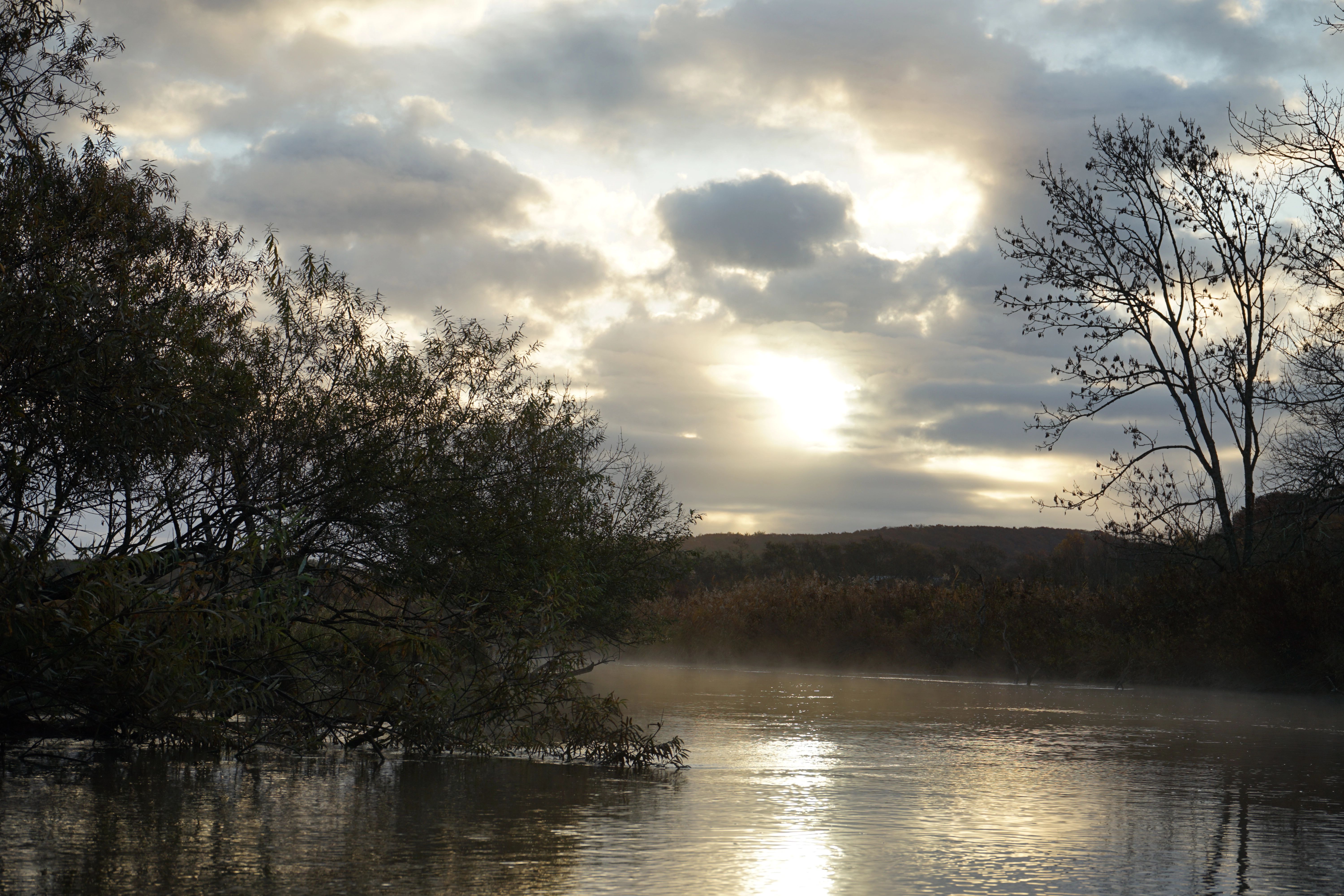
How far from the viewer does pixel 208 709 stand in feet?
34.6

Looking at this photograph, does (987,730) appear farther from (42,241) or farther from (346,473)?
(42,241)

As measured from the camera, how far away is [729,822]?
8.68m

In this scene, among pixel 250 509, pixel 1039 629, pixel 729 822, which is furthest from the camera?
pixel 1039 629

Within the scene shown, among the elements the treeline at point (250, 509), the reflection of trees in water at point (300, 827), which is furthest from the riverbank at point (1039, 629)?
the reflection of trees in water at point (300, 827)

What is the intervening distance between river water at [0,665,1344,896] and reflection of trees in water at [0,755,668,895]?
26mm

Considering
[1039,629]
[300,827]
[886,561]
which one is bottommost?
[300,827]

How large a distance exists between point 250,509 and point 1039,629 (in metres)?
21.9

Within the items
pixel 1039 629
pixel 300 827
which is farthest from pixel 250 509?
pixel 1039 629

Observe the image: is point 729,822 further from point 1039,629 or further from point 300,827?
point 1039,629

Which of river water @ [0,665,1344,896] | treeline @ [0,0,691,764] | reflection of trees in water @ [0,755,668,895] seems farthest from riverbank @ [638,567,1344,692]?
reflection of trees in water @ [0,755,668,895]

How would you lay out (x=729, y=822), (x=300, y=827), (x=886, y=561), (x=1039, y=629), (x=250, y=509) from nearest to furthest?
(x=300, y=827)
(x=729, y=822)
(x=250, y=509)
(x=1039, y=629)
(x=886, y=561)

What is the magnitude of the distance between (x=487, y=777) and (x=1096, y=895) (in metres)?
5.99

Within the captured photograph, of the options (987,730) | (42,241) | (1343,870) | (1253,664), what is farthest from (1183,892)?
(1253,664)

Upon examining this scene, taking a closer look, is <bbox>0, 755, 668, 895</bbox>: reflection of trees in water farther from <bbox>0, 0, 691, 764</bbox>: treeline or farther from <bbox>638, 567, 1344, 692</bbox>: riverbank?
<bbox>638, 567, 1344, 692</bbox>: riverbank
